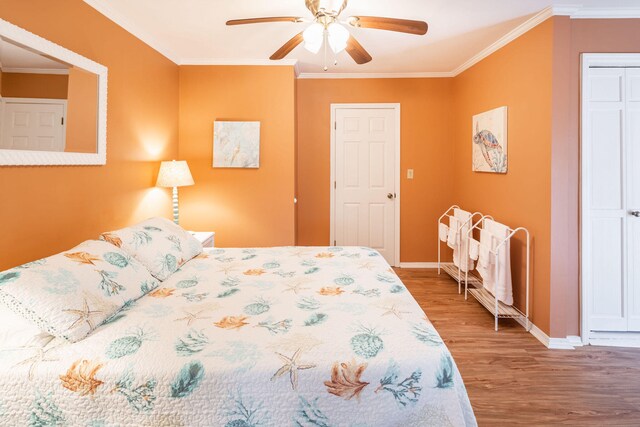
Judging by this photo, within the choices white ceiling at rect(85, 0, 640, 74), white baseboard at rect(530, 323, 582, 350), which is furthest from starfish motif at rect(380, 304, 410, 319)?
white ceiling at rect(85, 0, 640, 74)

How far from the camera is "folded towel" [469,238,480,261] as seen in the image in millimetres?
3370

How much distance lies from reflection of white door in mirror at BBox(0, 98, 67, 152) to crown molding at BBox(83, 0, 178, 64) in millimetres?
873

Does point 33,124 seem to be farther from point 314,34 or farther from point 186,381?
point 186,381

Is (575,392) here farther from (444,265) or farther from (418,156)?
(418,156)

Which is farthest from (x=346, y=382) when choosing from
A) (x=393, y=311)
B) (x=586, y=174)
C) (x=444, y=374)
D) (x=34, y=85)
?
(x=586, y=174)

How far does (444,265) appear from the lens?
4496mm

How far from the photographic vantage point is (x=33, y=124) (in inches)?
78.5

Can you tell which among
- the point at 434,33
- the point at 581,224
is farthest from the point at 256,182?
the point at 581,224

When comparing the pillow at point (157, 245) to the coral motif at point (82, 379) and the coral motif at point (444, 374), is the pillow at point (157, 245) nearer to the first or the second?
the coral motif at point (82, 379)

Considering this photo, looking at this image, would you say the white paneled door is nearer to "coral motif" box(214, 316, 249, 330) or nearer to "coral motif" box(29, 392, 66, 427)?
"coral motif" box(214, 316, 249, 330)

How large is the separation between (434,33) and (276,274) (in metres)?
2.59

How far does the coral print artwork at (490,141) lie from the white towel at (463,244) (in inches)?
21.1

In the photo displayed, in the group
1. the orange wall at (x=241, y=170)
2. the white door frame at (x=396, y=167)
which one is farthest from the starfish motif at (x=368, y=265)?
the white door frame at (x=396, y=167)

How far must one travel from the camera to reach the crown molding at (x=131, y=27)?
2598 mm
